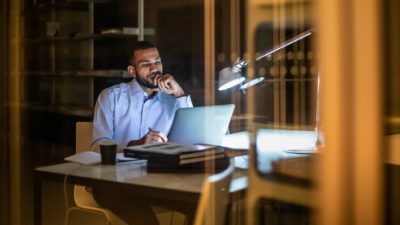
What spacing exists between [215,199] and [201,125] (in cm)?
27

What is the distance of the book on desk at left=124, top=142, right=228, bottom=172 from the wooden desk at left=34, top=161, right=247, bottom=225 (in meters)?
0.03

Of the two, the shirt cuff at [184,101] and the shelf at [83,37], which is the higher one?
the shelf at [83,37]

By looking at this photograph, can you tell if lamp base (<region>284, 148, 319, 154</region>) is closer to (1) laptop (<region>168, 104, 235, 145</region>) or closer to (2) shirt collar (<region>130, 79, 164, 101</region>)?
(1) laptop (<region>168, 104, 235, 145</region>)

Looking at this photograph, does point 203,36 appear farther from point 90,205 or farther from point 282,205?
point 90,205

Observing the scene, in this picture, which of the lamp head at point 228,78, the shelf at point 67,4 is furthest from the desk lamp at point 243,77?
the shelf at point 67,4

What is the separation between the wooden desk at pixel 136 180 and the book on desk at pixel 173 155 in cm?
3

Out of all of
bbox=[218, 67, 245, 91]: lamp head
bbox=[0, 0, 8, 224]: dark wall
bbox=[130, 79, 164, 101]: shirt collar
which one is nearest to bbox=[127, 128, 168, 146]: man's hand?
bbox=[130, 79, 164, 101]: shirt collar

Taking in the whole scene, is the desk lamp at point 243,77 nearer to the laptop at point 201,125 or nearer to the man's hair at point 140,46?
the laptop at point 201,125

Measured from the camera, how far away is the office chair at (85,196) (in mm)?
1680

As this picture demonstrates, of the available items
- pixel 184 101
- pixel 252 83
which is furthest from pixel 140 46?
pixel 252 83

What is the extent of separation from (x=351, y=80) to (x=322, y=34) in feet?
0.29

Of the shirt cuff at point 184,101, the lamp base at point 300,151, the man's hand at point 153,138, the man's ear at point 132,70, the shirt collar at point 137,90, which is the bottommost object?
the man's hand at point 153,138

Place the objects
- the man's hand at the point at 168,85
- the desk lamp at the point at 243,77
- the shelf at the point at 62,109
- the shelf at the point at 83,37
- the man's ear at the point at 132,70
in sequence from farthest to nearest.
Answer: the shelf at the point at 62,109 < the shelf at the point at 83,37 < the man's ear at the point at 132,70 < the man's hand at the point at 168,85 < the desk lamp at the point at 243,77

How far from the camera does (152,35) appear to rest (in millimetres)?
1800
